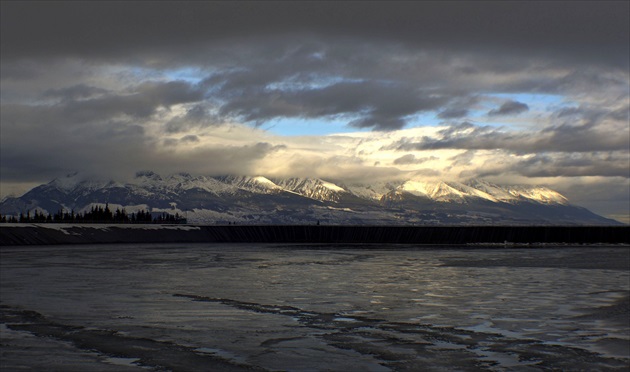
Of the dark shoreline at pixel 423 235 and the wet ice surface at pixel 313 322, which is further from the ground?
the dark shoreline at pixel 423 235

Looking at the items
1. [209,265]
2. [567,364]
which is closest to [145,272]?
[209,265]

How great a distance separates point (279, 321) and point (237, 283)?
21106 mm

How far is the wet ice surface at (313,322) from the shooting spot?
89.5ft

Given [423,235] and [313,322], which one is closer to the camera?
[313,322]

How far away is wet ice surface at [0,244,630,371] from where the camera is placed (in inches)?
1074

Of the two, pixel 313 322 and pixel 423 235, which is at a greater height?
pixel 423 235

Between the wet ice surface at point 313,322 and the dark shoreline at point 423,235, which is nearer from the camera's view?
the wet ice surface at point 313,322

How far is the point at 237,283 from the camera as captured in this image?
189 ft

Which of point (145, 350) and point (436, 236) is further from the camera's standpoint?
point (436, 236)

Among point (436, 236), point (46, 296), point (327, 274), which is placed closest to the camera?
point (46, 296)

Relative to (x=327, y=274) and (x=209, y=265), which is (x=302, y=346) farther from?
(x=209, y=265)

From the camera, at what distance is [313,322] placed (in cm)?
3653

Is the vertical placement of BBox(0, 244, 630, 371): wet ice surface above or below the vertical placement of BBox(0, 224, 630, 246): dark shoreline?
below

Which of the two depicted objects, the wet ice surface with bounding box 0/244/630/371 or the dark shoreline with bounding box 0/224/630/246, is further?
the dark shoreline with bounding box 0/224/630/246
